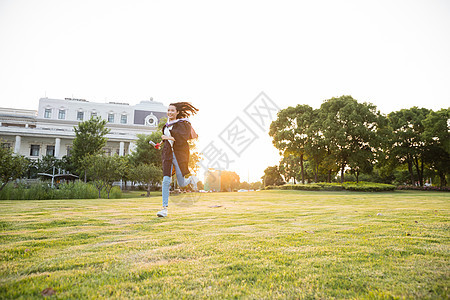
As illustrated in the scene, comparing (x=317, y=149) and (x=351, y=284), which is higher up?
(x=317, y=149)

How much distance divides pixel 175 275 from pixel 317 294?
116cm

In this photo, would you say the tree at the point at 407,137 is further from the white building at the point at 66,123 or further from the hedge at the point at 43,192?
the white building at the point at 66,123

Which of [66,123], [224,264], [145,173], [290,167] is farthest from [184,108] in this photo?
[66,123]

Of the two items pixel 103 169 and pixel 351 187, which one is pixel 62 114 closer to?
pixel 103 169

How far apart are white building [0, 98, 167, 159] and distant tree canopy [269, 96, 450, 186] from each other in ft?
93.8

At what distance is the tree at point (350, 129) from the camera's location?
30.1 metres

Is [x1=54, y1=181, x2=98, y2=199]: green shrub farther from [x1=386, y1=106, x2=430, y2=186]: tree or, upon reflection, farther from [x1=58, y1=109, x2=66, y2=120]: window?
[x1=58, y1=109, x2=66, y2=120]: window

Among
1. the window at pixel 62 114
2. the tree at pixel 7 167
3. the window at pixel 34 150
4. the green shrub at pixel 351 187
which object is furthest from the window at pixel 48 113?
the green shrub at pixel 351 187

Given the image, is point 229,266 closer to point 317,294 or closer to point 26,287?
point 317,294

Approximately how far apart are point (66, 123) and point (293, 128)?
4958 centimetres

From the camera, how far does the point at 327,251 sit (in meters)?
3.01

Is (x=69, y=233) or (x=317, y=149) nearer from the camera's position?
(x=69, y=233)

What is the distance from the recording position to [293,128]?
35938 millimetres

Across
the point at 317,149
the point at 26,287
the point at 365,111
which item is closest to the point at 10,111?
the point at 317,149
